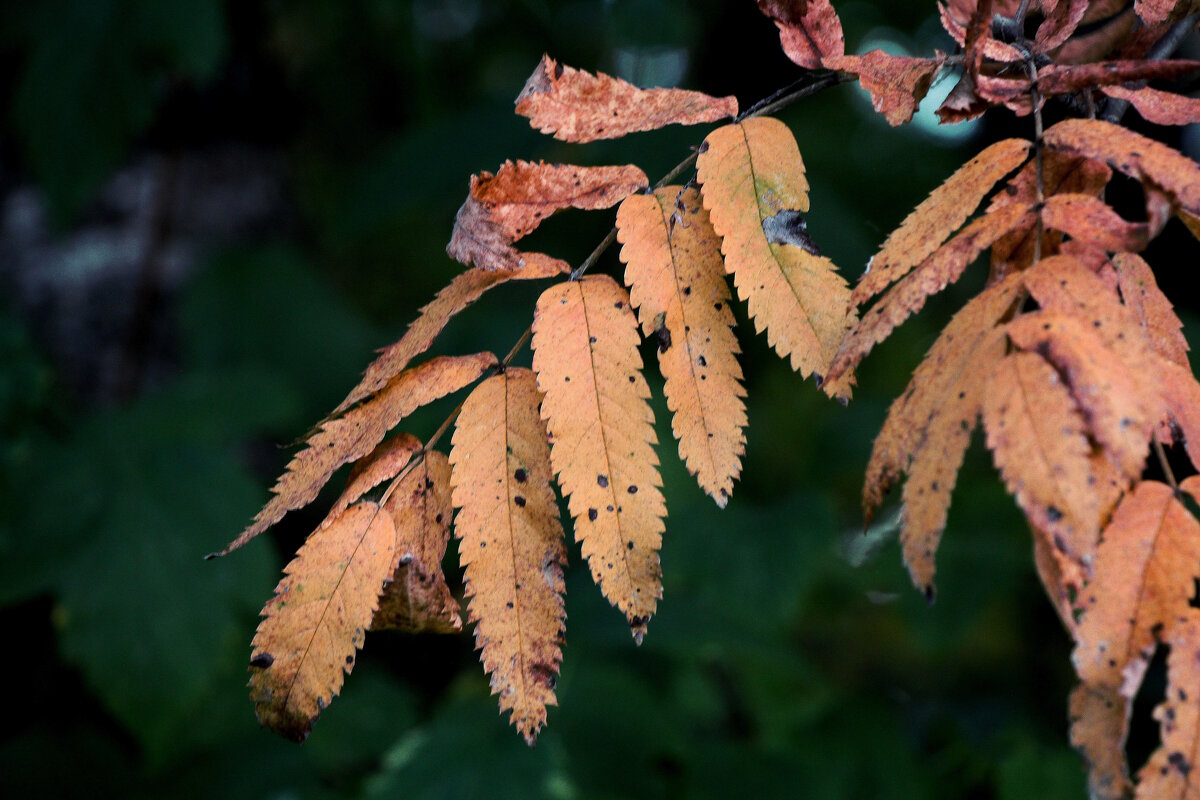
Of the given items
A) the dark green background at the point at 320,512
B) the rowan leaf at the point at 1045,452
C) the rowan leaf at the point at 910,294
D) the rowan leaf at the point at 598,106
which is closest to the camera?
the rowan leaf at the point at 1045,452

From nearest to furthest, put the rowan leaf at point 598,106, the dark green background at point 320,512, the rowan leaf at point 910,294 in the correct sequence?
the rowan leaf at point 910,294 → the rowan leaf at point 598,106 → the dark green background at point 320,512

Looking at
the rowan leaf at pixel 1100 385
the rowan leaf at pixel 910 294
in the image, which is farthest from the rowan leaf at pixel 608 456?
the rowan leaf at pixel 1100 385

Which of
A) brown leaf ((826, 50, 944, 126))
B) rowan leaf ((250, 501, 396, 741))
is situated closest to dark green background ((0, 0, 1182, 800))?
brown leaf ((826, 50, 944, 126))

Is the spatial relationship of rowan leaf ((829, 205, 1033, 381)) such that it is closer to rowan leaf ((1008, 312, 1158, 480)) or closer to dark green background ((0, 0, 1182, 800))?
rowan leaf ((1008, 312, 1158, 480))

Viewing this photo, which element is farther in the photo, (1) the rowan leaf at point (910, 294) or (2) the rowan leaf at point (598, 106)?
(2) the rowan leaf at point (598, 106)

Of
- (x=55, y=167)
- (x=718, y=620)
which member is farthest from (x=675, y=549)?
(x=55, y=167)

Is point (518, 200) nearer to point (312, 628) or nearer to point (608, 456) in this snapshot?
point (608, 456)

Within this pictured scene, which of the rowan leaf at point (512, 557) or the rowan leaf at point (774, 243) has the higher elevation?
the rowan leaf at point (774, 243)

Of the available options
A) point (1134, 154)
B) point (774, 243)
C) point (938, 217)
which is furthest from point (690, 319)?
point (1134, 154)

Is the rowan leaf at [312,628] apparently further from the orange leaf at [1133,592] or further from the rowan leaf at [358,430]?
the orange leaf at [1133,592]
